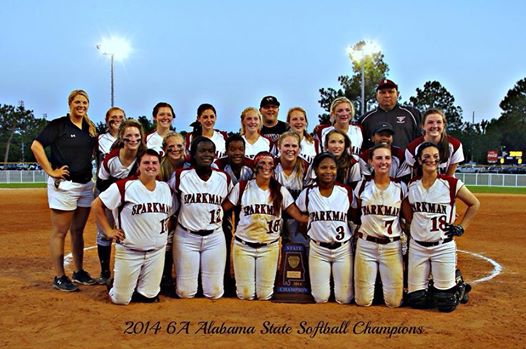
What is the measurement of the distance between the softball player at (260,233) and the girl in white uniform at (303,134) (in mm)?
839

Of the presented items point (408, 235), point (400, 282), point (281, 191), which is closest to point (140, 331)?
point (281, 191)

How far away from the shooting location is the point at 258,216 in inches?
205

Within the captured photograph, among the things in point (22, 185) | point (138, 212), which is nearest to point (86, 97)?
point (138, 212)

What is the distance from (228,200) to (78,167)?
67.4 inches

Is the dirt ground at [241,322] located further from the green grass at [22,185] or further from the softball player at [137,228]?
the green grass at [22,185]

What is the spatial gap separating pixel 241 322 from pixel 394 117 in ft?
10.3

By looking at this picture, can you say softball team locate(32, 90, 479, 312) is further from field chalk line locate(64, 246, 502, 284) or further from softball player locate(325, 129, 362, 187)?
field chalk line locate(64, 246, 502, 284)

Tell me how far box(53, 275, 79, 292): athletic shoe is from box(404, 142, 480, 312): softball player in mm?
3476

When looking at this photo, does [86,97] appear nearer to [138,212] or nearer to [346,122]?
[138,212]

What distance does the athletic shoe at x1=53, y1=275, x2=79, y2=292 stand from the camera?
541 cm

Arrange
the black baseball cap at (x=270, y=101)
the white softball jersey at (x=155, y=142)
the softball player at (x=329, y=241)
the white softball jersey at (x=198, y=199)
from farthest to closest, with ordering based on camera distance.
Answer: the black baseball cap at (x=270, y=101) < the white softball jersey at (x=155, y=142) < the white softball jersey at (x=198, y=199) < the softball player at (x=329, y=241)

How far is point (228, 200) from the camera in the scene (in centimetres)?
537

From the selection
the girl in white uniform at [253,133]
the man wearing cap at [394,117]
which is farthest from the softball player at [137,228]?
the man wearing cap at [394,117]

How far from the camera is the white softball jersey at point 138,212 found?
4.96 m
